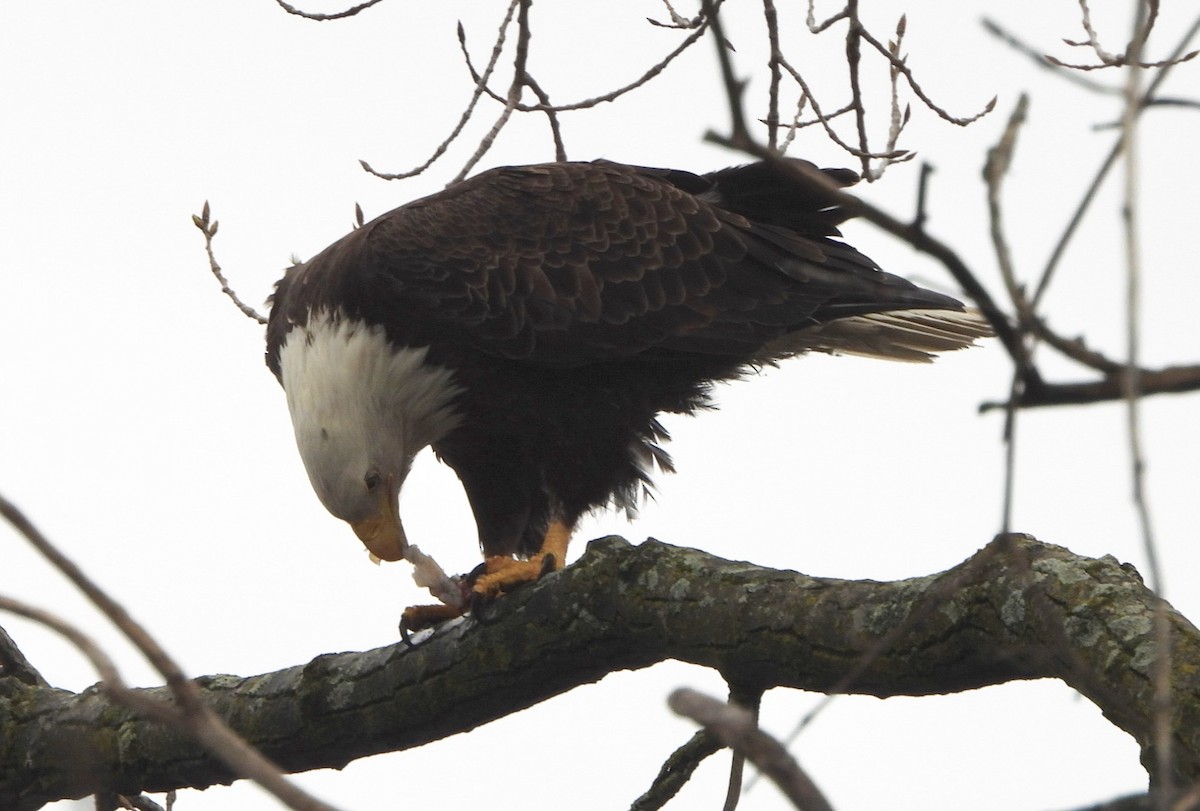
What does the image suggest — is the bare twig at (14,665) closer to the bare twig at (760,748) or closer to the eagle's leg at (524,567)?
the eagle's leg at (524,567)

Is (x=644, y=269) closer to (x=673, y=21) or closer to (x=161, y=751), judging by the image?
(x=673, y=21)

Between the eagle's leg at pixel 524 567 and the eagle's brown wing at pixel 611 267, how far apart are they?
527 millimetres

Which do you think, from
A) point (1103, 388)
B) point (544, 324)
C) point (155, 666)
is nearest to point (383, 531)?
point (544, 324)

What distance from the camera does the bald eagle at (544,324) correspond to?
4.36 meters

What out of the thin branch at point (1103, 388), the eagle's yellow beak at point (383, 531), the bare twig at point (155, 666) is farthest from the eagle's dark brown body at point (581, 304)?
the thin branch at point (1103, 388)

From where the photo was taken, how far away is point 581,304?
14.8ft

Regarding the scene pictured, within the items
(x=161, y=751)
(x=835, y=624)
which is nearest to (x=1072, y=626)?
(x=835, y=624)

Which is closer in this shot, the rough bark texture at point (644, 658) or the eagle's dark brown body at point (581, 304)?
the rough bark texture at point (644, 658)

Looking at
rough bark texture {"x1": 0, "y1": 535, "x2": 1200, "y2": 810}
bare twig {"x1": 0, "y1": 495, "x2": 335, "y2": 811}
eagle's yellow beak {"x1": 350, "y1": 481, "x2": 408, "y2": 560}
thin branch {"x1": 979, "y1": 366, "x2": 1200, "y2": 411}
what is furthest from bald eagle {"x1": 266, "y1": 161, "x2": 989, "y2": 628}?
thin branch {"x1": 979, "y1": 366, "x2": 1200, "y2": 411}

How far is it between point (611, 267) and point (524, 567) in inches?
44.0

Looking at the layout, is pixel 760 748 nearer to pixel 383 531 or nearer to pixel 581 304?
pixel 383 531

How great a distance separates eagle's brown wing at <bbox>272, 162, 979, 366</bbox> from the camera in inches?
173

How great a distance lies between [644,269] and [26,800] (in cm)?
232

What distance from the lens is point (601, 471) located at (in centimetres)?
450
